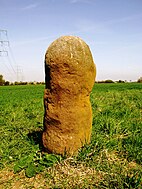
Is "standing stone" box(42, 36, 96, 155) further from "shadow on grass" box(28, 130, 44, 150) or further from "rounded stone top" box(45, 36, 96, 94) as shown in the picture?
"shadow on grass" box(28, 130, 44, 150)

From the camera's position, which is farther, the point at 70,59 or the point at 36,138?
the point at 36,138

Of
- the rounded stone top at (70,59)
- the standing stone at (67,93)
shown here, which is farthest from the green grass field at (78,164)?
the rounded stone top at (70,59)

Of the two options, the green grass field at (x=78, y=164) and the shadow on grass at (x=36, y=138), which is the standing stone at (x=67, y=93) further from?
the shadow on grass at (x=36, y=138)

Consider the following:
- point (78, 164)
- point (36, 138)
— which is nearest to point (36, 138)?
point (36, 138)

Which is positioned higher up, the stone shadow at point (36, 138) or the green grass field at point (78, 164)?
the stone shadow at point (36, 138)

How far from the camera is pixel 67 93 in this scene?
12.5 ft

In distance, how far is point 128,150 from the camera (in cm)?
406

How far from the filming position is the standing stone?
12.3ft

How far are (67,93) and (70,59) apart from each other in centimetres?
55

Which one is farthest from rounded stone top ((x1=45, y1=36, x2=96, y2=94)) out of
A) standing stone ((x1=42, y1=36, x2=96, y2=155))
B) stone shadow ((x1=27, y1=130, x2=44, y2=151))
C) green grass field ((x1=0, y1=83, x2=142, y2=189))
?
stone shadow ((x1=27, y1=130, x2=44, y2=151))

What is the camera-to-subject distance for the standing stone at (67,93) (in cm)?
375

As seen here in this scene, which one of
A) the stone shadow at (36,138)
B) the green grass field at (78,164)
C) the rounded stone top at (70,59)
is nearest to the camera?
the green grass field at (78,164)

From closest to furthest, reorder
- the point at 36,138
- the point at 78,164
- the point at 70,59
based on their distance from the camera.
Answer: the point at 78,164 < the point at 70,59 < the point at 36,138

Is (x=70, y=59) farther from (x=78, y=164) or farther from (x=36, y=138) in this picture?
(x=36, y=138)
